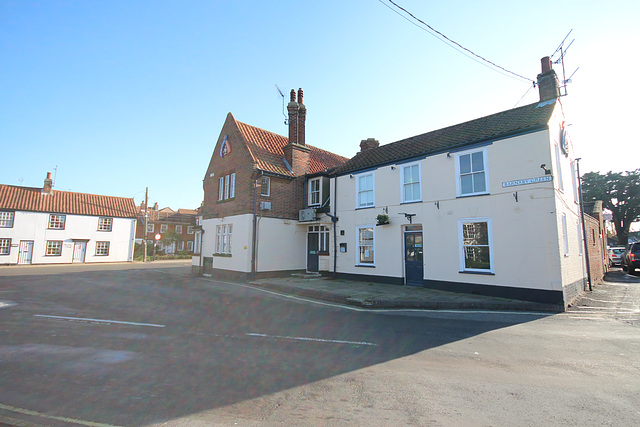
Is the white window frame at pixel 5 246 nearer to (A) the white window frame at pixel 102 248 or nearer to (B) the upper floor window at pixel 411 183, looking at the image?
(A) the white window frame at pixel 102 248

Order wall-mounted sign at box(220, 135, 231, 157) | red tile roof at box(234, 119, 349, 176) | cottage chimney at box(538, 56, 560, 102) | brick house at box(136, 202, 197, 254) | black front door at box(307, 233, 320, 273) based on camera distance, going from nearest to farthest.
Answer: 1. cottage chimney at box(538, 56, 560, 102)
2. red tile roof at box(234, 119, 349, 176)
3. black front door at box(307, 233, 320, 273)
4. wall-mounted sign at box(220, 135, 231, 157)
5. brick house at box(136, 202, 197, 254)

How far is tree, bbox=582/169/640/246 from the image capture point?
4428 cm

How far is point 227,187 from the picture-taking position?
67.7 ft

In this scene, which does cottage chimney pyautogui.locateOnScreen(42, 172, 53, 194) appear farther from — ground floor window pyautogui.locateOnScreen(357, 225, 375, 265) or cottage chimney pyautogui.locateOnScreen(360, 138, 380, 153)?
ground floor window pyautogui.locateOnScreen(357, 225, 375, 265)

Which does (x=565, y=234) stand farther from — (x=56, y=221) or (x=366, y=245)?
(x=56, y=221)

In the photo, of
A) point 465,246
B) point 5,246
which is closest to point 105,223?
point 5,246

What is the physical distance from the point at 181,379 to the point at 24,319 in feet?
23.5

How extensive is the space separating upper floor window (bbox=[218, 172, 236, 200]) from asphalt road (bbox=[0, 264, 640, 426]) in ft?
38.6

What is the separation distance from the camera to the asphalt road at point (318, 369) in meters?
3.70

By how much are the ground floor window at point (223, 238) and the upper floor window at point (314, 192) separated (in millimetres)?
5367

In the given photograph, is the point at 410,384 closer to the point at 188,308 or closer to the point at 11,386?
the point at 11,386

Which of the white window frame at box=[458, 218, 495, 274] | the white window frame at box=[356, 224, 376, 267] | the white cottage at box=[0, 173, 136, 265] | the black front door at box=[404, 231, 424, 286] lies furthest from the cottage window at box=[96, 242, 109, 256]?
the white window frame at box=[458, 218, 495, 274]

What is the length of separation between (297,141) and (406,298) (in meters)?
13.2

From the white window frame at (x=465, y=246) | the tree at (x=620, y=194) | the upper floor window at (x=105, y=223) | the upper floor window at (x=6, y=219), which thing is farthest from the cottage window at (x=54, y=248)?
the tree at (x=620, y=194)
